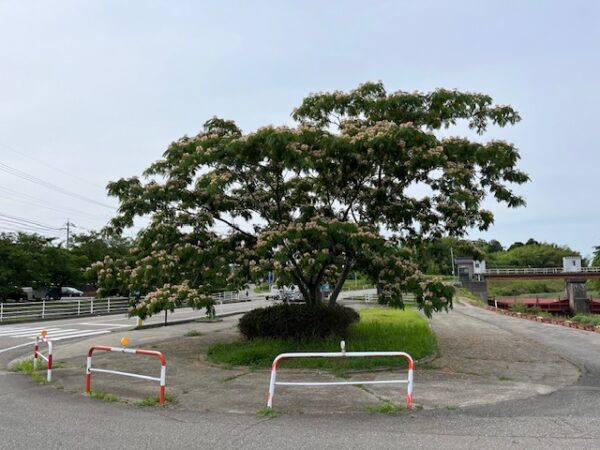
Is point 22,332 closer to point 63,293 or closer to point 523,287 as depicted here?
point 63,293

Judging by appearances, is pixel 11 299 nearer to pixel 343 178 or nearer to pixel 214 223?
pixel 214 223

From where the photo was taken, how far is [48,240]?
37.7 m

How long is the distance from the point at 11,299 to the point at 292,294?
2172 centimetres

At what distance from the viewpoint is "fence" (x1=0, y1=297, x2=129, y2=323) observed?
24.9 m

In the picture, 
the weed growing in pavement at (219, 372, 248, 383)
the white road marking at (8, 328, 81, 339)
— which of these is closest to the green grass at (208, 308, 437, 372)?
the weed growing in pavement at (219, 372, 248, 383)

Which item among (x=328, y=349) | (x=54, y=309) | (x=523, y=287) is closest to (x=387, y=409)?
(x=328, y=349)

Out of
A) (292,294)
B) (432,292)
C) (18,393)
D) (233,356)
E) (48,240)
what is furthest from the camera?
(292,294)

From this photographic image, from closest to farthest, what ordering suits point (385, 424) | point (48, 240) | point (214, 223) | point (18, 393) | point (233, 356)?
point (385, 424) < point (18, 393) < point (233, 356) < point (214, 223) < point (48, 240)

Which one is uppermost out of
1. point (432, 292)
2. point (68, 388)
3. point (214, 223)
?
point (214, 223)

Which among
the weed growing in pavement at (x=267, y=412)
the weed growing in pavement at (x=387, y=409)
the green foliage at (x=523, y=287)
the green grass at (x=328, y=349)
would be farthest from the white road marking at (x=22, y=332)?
the green foliage at (x=523, y=287)

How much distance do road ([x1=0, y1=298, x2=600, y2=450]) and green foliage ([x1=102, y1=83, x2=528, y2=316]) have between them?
3.27m

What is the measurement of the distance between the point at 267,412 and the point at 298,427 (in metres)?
0.82

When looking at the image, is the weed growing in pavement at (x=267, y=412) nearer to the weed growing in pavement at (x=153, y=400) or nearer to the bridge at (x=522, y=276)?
the weed growing in pavement at (x=153, y=400)

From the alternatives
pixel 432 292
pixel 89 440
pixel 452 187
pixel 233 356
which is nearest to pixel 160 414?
pixel 89 440
